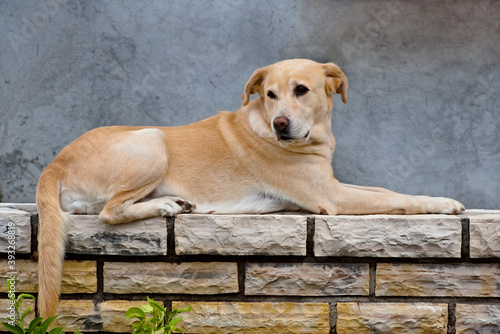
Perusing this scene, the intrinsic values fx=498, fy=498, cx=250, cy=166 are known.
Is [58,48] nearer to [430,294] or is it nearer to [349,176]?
[349,176]

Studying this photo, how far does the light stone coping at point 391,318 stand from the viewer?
2.42 metres

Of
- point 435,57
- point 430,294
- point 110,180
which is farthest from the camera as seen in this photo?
point 435,57

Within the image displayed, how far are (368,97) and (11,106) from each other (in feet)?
8.79

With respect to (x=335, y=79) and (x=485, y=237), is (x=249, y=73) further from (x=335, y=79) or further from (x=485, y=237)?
(x=485, y=237)

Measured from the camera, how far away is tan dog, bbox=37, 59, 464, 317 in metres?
2.60

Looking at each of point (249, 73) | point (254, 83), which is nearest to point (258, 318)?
point (254, 83)

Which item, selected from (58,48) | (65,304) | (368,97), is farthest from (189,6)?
(65,304)

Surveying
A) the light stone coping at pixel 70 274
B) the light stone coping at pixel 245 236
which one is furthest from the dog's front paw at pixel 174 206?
the light stone coping at pixel 70 274

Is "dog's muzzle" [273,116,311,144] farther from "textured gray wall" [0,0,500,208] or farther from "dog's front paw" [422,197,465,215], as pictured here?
"textured gray wall" [0,0,500,208]

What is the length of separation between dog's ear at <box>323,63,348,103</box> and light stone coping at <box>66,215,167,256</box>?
4.00 feet

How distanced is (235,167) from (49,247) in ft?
3.47

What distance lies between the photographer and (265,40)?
3.73m

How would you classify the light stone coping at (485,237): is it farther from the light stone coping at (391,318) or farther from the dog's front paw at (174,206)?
the dog's front paw at (174,206)

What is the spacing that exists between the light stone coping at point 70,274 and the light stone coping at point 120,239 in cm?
8
